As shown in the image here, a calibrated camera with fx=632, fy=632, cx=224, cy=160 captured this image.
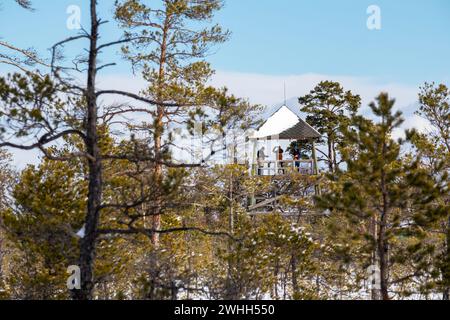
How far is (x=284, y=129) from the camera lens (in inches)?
898

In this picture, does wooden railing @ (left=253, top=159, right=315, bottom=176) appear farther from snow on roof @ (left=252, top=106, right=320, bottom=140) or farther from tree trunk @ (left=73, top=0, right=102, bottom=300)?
tree trunk @ (left=73, top=0, right=102, bottom=300)

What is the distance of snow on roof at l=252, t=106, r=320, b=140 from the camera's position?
74.1 feet

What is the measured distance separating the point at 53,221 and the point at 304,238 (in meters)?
6.61

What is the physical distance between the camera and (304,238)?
1510 cm

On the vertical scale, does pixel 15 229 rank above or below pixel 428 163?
below

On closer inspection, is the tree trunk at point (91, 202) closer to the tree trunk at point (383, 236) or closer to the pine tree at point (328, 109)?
the tree trunk at point (383, 236)

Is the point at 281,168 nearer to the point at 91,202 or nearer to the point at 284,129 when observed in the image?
the point at 284,129

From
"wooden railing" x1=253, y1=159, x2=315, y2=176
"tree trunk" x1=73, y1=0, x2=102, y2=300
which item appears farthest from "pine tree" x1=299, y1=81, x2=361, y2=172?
"tree trunk" x1=73, y1=0, x2=102, y2=300

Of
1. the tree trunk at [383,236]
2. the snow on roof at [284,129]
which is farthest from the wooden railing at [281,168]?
the tree trunk at [383,236]

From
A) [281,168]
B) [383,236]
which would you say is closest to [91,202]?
[383,236]

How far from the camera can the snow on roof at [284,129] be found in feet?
74.1
